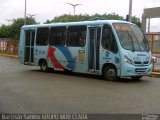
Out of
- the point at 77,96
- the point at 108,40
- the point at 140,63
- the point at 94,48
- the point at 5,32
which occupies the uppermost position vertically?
the point at 5,32

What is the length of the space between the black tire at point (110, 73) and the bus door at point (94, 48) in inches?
20.8

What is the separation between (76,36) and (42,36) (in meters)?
3.17

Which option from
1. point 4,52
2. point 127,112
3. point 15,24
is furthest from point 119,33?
point 15,24

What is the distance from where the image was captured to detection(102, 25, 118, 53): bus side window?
17.8m

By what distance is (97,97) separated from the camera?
12.7 metres

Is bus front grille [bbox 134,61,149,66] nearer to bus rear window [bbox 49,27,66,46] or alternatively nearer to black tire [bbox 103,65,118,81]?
black tire [bbox 103,65,118,81]

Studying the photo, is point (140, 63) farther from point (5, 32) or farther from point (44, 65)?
point (5, 32)

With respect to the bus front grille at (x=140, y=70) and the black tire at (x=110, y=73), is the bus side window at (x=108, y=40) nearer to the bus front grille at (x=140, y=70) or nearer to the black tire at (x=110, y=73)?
the black tire at (x=110, y=73)

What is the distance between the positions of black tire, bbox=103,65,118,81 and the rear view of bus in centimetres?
44

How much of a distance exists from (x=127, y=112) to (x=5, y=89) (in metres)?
5.69

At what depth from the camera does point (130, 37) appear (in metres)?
17.8

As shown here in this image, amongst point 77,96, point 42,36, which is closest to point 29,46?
point 42,36

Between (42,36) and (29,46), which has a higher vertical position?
(42,36)

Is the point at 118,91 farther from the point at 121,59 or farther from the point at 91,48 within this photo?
the point at 91,48
